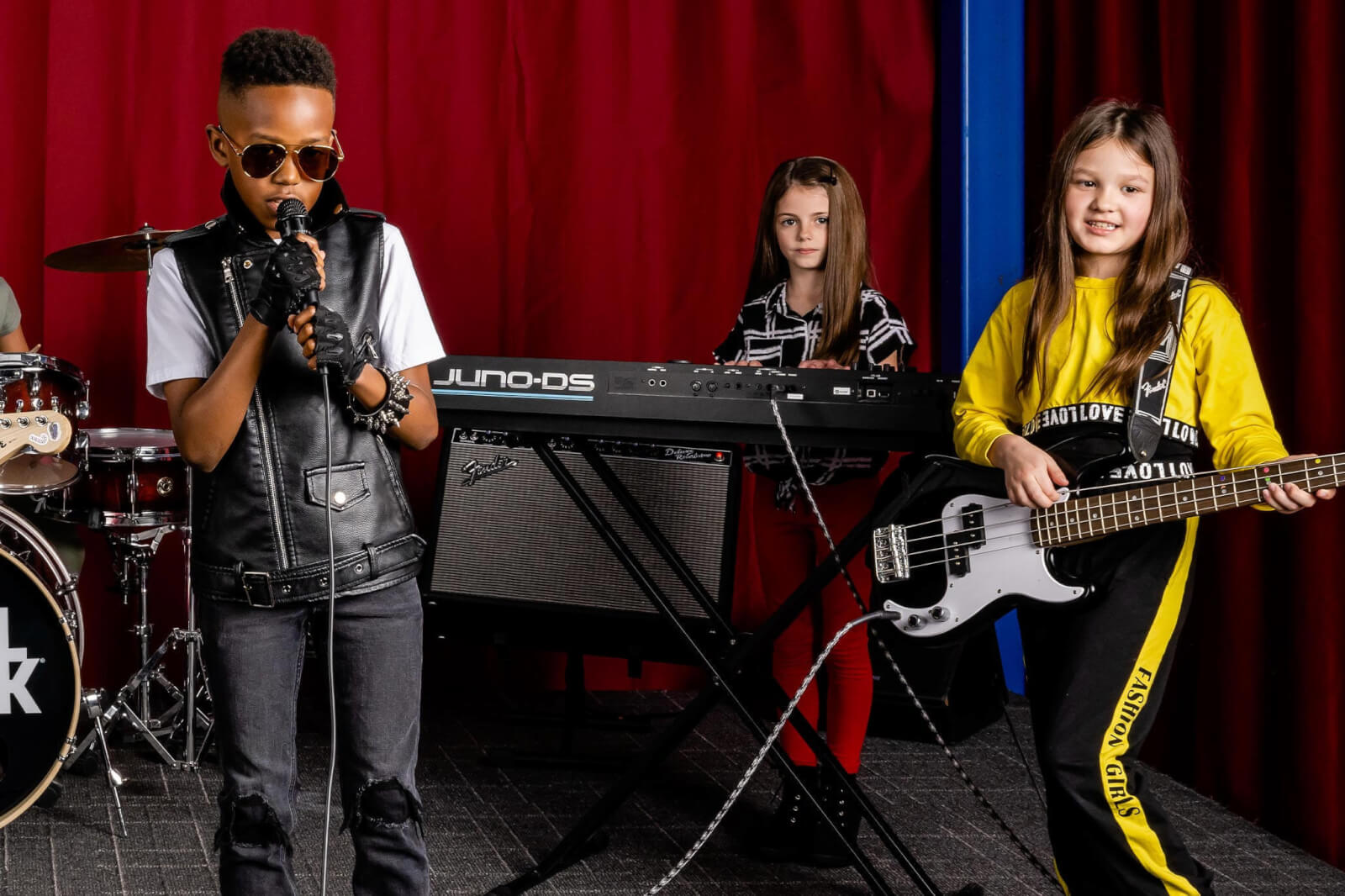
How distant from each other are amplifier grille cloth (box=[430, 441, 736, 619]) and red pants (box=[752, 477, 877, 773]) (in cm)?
30

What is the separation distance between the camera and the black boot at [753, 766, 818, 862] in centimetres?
244

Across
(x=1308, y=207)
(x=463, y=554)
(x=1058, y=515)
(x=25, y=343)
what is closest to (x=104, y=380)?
(x=25, y=343)

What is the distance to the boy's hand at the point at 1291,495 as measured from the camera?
5.04ft

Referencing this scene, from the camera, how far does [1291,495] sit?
5.08ft

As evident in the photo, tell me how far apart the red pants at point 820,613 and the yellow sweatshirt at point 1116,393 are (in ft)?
2.07

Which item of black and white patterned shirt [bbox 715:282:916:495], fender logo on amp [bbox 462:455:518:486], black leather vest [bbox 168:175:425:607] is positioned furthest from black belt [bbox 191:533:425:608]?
fender logo on amp [bbox 462:455:518:486]

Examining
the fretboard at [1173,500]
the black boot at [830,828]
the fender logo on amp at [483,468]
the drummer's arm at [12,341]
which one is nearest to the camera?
the fretboard at [1173,500]

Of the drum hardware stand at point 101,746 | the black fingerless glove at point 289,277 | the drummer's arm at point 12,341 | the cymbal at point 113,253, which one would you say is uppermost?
the cymbal at point 113,253

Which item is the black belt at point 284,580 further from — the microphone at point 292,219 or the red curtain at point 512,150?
the red curtain at point 512,150

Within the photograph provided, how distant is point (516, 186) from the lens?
3.69 metres

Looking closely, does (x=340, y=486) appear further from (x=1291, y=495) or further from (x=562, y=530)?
(x=562, y=530)

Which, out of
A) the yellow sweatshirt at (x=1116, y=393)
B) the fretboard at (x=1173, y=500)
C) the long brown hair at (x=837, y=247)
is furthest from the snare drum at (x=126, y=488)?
the fretboard at (x=1173, y=500)

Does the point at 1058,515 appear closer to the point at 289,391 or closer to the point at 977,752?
the point at 289,391

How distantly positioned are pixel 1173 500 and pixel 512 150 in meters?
2.50
